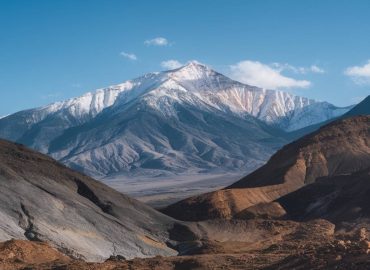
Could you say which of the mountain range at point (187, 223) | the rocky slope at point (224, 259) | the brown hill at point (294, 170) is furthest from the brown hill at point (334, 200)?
the rocky slope at point (224, 259)

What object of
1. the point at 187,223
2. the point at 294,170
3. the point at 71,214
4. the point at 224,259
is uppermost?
the point at 294,170

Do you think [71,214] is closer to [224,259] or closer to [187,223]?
[187,223]

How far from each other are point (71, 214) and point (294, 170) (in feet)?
172

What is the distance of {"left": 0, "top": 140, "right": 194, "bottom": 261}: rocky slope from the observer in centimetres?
5562

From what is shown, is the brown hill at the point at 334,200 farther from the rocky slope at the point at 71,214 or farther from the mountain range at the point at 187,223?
the rocky slope at the point at 71,214

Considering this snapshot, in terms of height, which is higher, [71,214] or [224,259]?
[71,214]

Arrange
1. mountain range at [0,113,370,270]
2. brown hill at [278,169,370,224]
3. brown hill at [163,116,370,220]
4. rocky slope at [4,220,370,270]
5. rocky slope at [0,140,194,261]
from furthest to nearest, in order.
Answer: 1. brown hill at [163,116,370,220]
2. brown hill at [278,169,370,224]
3. rocky slope at [0,140,194,261]
4. mountain range at [0,113,370,270]
5. rocky slope at [4,220,370,270]

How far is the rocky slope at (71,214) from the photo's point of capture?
182 ft

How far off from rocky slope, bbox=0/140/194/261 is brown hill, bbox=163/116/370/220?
13846 mm

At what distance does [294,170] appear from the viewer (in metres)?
107

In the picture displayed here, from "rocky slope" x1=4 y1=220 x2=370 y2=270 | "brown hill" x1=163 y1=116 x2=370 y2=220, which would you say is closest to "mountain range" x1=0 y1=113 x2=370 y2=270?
"rocky slope" x1=4 y1=220 x2=370 y2=270

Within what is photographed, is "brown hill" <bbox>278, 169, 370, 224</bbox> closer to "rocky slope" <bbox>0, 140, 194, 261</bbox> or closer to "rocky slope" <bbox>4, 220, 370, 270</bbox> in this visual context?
"rocky slope" <bbox>0, 140, 194, 261</bbox>

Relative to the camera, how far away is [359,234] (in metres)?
61.4

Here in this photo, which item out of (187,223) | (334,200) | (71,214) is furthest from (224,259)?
(334,200)
